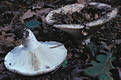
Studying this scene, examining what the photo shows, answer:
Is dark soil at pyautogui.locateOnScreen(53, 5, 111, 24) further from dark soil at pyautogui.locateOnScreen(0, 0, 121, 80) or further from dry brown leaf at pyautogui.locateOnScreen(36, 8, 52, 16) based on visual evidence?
dry brown leaf at pyautogui.locateOnScreen(36, 8, 52, 16)

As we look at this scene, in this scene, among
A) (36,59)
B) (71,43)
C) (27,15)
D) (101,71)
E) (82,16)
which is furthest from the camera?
(27,15)

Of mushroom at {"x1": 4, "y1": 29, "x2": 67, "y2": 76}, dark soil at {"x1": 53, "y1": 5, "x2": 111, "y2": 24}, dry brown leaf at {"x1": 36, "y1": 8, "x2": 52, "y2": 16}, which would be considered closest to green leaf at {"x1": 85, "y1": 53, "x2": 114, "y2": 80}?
mushroom at {"x1": 4, "y1": 29, "x2": 67, "y2": 76}

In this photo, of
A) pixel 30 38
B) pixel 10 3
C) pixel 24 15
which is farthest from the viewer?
pixel 10 3

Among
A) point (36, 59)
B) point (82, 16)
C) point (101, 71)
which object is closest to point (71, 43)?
point (82, 16)

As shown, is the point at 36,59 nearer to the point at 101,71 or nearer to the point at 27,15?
the point at 101,71

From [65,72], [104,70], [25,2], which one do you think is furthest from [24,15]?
[104,70]

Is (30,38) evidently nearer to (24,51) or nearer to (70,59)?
(24,51)

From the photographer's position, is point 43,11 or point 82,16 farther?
point 43,11
